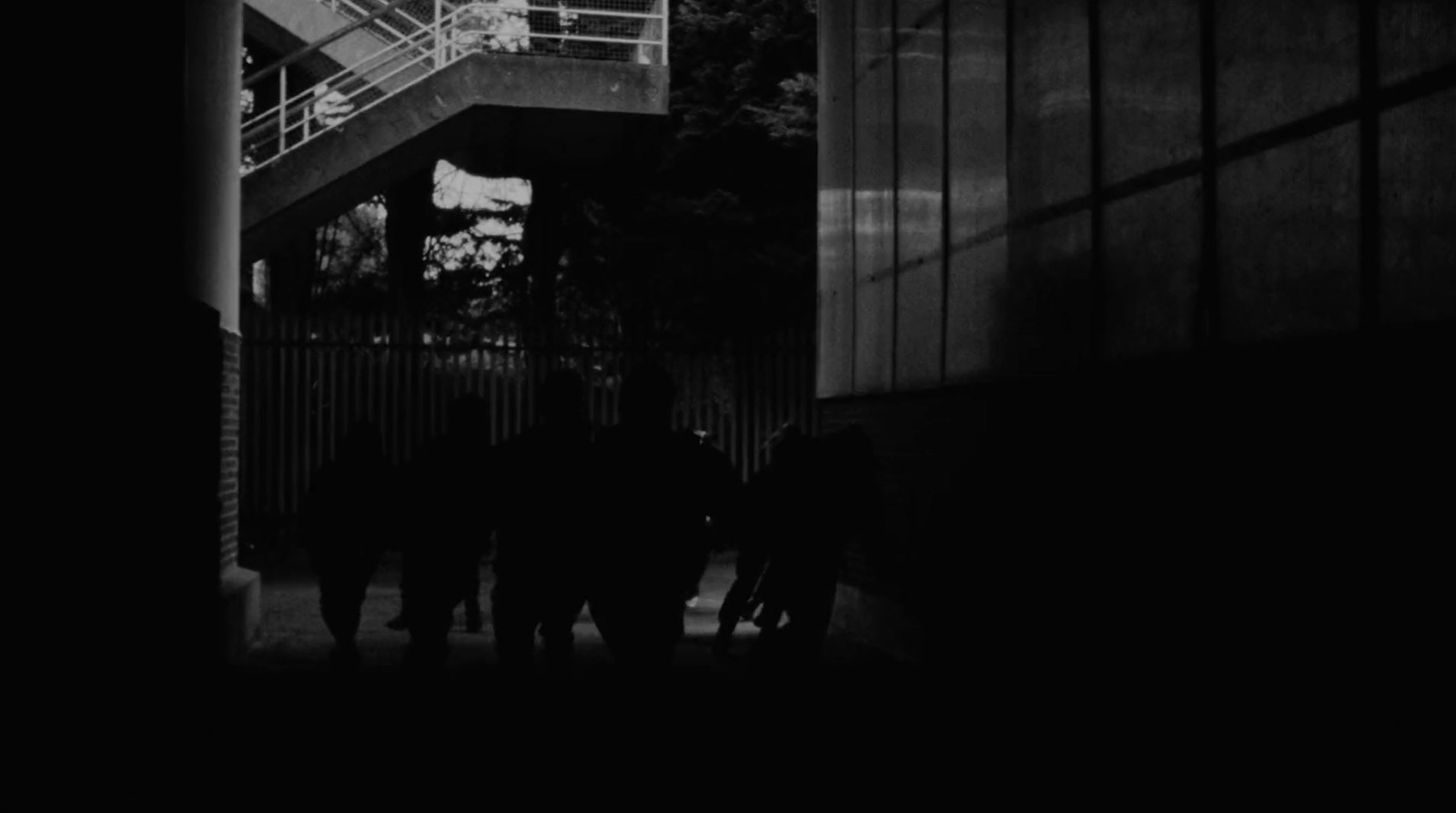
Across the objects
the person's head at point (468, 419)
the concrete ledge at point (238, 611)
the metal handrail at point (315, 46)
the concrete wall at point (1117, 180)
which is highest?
the metal handrail at point (315, 46)

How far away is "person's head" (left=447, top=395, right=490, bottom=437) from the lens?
8.03 m

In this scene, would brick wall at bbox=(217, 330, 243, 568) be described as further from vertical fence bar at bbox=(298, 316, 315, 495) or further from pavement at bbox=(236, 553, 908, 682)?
vertical fence bar at bbox=(298, 316, 315, 495)

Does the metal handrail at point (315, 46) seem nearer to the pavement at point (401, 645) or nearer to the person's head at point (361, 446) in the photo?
the pavement at point (401, 645)

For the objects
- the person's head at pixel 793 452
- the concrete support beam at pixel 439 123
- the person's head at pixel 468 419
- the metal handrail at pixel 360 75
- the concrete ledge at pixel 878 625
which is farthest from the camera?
the metal handrail at pixel 360 75

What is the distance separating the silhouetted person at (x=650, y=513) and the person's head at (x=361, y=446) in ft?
10.3

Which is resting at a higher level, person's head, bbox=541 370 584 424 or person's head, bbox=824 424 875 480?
person's head, bbox=541 370 584 424

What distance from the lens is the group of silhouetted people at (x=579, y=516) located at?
18.9 ft

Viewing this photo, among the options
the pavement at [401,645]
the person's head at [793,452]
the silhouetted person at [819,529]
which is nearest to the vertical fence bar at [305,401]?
the pavement at [401,645]

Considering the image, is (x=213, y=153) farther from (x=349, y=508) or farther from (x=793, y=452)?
(x=793, y=452)

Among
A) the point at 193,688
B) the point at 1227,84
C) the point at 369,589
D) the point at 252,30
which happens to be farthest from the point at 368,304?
the point at 1227,84

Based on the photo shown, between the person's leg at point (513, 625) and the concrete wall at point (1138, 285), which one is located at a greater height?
the concrete wall at point (1138, 285)

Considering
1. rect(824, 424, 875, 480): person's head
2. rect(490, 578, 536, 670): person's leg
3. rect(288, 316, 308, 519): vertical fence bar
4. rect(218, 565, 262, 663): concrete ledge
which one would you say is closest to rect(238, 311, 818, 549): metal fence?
rect(288, 316, 308, 519): vertical fence bar

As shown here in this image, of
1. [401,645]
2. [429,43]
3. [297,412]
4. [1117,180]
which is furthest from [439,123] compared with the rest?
[1117,180]

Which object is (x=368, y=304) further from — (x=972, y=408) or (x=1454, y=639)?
(x=1454, y=639)
